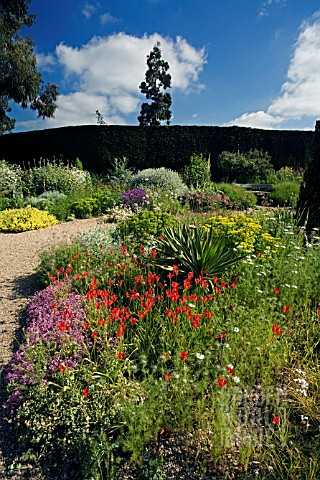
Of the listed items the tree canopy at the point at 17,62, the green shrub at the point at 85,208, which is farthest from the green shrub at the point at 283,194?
the tree canopy at the point at 17,62

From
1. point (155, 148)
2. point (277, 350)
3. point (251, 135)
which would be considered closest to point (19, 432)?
point (277, 350)

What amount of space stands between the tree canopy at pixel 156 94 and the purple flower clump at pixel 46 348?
100ft

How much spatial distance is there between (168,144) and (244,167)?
3.75 metres

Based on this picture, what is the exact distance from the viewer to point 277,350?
9.25 feet

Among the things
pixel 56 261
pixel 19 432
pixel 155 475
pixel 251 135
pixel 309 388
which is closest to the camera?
pixel 155 475

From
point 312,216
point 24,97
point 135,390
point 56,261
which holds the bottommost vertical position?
point 135,390

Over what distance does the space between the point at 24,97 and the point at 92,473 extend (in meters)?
20.8

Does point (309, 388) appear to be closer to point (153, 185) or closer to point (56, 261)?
point (56, 261)

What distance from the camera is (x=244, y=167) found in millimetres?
15320

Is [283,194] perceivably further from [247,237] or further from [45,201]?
Result: [45,201]

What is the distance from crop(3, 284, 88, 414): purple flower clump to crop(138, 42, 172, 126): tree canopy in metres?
30.5

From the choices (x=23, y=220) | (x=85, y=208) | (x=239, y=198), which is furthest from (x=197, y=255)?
(x=239, y=198)

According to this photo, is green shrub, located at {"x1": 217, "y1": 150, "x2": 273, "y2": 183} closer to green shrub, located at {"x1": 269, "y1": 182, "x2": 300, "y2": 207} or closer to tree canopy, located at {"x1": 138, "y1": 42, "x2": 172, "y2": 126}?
green shrub, located at {"x1": 269, "y1": 182, "x2": 300, "y2": 207}

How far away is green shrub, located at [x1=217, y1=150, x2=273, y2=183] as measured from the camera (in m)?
15.3
